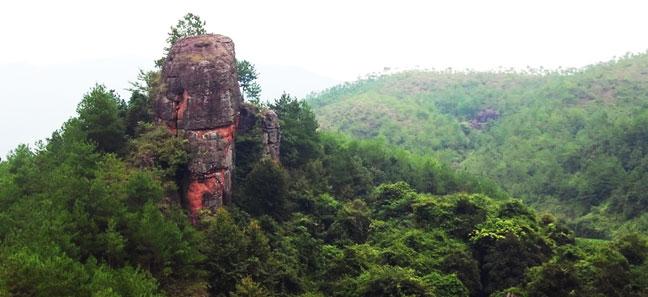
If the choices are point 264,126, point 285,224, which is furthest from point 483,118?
point 285,224

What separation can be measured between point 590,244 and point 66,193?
1376 inches

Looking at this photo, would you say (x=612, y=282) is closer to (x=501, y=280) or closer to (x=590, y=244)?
(x=501, y=280)

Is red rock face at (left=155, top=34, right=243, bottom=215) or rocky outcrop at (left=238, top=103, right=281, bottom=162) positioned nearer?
red rock face at (left=155, top=34, right=243, bottom=215)

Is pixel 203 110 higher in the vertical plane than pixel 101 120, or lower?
higher

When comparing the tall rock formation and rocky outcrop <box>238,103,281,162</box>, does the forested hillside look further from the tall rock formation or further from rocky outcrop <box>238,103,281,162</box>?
the tall rock formation

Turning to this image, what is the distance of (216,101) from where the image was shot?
41344mm

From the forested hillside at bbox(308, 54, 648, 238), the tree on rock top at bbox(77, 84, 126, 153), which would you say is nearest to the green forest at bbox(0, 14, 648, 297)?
the tree on rock top at bbox(77, 84, 126, 153)

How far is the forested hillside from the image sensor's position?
70.9m

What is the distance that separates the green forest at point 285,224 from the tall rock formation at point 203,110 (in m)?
0.95

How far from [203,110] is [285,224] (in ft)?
29.7

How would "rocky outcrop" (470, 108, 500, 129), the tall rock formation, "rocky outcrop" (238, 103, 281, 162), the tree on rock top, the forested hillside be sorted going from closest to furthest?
the tall rock formation → the tree on rock top → "rocky outcrop" (238, 103, 281, 162) → the forested hillside → "rocky outcrop" (470, 108, 500, 129)

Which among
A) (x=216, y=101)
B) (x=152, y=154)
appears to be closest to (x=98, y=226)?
(x=152, y=154)

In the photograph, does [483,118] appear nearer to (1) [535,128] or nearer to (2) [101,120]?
(1) [535,128]

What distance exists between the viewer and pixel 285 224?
4262cm
